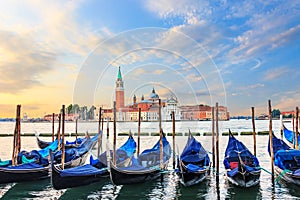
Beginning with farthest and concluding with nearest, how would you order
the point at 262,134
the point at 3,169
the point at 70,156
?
the point at 262,134 → the point at 70,156 → the point at 3,169

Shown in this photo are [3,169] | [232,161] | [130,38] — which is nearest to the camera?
[3,169]

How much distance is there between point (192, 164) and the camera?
890 centimetres

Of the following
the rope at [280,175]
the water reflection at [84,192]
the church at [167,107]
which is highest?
the church at [167,107]

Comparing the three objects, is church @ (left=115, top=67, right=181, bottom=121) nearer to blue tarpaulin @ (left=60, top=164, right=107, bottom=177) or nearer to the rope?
blue tarpaulin @ (left=60, top=164, right=107, bottom=177)

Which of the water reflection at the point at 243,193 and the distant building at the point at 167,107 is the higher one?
the distant building at the point at 167,107

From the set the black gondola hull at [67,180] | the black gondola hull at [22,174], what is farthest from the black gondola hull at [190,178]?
the black gondola hull at [22,174]

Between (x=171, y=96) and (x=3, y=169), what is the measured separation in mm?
4955

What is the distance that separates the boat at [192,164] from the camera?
7.95 meters

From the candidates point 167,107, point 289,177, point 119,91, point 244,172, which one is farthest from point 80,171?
point 289,177

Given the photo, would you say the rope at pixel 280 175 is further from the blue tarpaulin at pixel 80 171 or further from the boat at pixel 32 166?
the boat at pixel 32 166

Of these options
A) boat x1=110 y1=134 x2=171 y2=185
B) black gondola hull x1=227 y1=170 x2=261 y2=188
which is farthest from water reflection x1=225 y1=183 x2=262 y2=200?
boat x1=110 y1=134 x2=171 y2=185

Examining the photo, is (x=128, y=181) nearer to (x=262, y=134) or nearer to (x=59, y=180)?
(x=59, y=180)

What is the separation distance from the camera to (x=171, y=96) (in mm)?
9359

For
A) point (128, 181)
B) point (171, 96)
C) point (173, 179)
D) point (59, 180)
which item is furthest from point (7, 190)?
point (171, 96)
